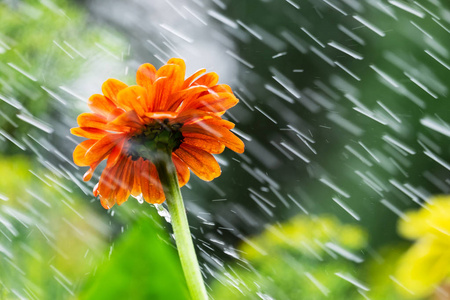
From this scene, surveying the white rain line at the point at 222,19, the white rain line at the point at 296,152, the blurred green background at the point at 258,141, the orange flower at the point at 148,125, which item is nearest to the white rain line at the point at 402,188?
the blurred green background at the point at 258,141

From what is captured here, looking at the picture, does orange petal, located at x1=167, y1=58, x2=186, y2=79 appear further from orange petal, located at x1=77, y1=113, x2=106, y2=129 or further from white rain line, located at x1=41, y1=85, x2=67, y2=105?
white rain line, located at x1=41, y1=85, x2=67, y2=105

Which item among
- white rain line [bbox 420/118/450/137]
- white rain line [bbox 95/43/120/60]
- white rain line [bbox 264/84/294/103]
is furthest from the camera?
white rain line [bbox 264/84/294/103]

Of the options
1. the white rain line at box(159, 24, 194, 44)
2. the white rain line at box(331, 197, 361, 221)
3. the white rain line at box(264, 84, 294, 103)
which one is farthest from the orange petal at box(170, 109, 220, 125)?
the white rain line at box(264, 84, 294, 103)

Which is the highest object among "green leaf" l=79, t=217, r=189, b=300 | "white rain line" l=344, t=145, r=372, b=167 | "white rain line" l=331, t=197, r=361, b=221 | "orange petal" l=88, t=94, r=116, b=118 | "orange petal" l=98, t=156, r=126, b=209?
"green leaf" l=79, t=217, r=189, b=300

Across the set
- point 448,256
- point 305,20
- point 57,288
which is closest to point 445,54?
point 305,20

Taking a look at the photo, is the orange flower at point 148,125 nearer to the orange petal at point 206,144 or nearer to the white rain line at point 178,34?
the orange petal at point 206,144

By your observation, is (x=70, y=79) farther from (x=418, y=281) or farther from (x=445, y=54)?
(x=445, y=54)
